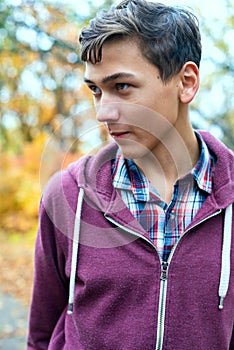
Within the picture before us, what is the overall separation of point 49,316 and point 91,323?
31 cm

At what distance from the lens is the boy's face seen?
1576mm

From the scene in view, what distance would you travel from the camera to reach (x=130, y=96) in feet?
5.23

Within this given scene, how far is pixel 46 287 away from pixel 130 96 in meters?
0.81

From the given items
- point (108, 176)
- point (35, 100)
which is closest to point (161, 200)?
point (108, 176)

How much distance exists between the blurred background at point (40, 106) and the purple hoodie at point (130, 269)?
0.18m

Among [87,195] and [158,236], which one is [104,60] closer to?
[87,195]

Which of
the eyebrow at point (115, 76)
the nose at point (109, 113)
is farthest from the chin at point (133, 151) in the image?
the eyebrow at point (115, 76)

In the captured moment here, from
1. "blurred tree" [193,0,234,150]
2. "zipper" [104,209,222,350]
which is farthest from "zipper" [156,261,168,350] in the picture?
"blurred tree" [193,0,234,150]

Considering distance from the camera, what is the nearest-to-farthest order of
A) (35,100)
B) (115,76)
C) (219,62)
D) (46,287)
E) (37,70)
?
(115,76) < (46,287) < (219,62) < (37,70) < (35,100)

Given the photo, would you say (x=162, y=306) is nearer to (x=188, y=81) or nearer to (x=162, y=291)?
(x=162, y=291)

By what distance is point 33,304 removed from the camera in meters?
1.95

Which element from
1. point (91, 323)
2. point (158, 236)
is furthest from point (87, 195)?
point (91, 323)

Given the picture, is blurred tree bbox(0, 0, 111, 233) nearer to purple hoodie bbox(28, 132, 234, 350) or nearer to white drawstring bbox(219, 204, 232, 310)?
purple hoodie bbox(28, 132, 234, 350)

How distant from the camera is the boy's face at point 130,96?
1576 millimetres
